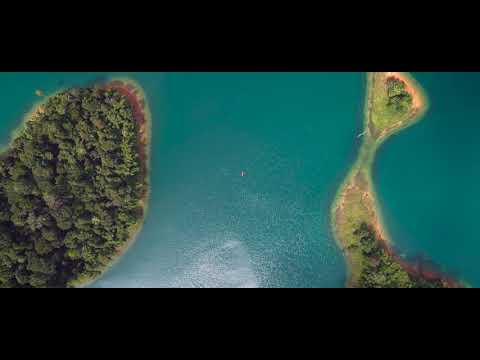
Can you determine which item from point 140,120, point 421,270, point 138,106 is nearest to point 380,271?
point 421,270

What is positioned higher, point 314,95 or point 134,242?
point 314,95

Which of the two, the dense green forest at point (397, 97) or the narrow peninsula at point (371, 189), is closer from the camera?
the dense green forest at point (397, 97)

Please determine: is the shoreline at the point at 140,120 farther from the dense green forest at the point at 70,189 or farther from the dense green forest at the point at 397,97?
the dense green forest at the point at 397,97

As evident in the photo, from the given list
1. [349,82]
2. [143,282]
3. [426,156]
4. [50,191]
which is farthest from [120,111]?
[426,156]

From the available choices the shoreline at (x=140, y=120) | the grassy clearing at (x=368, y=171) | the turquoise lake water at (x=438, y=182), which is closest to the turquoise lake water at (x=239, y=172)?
the shoreline at (x=140, y=120)

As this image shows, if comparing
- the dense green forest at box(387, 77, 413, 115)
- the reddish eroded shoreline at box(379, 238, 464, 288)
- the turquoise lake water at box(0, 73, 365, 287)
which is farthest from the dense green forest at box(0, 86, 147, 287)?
the reddish eroded shoreline at box(379, 238, 464, 288)
